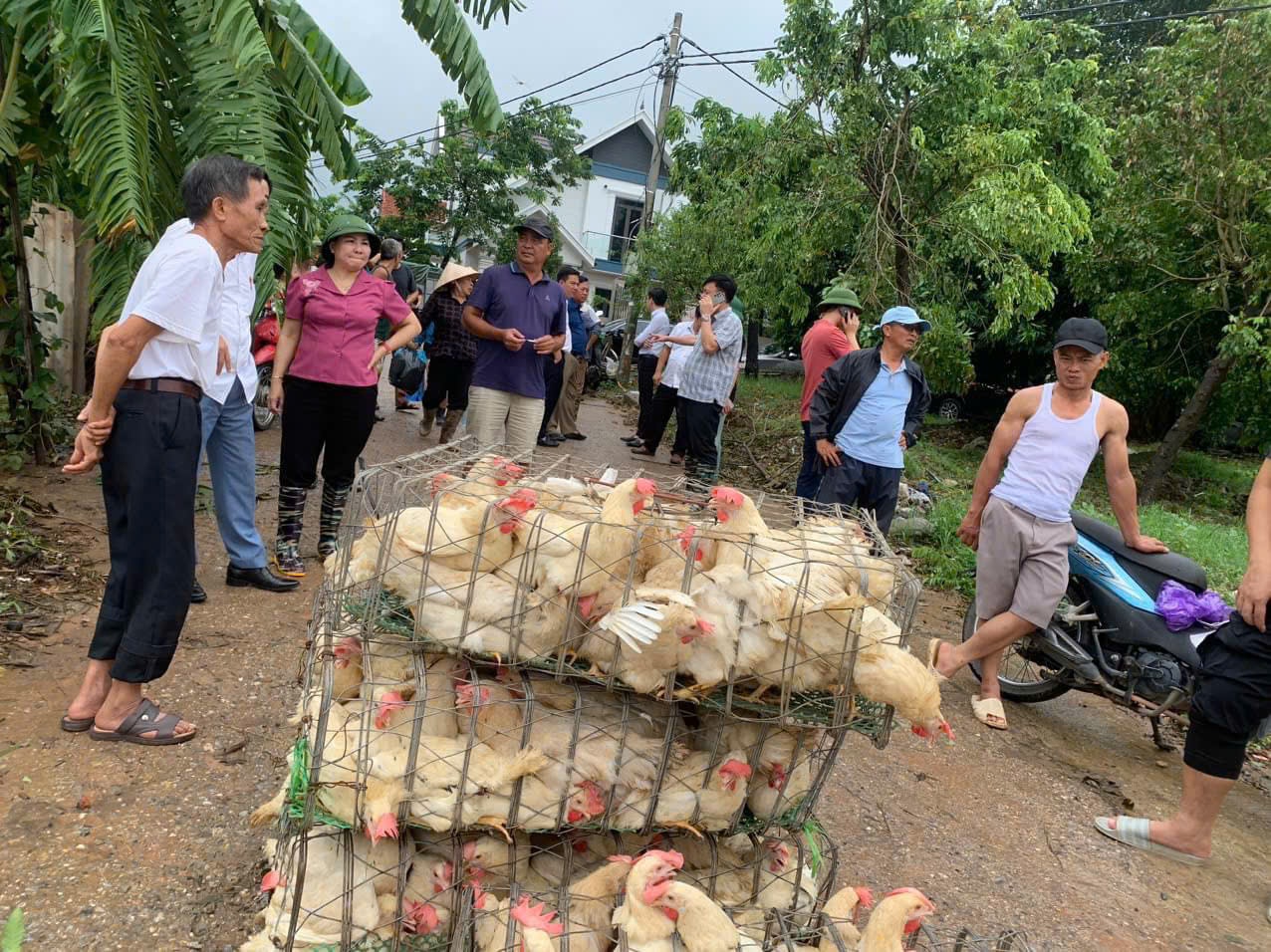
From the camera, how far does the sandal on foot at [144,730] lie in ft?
10.7

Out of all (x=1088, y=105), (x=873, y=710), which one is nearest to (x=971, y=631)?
(x=873, y=710)

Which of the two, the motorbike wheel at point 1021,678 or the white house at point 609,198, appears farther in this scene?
the white house at point 609,198

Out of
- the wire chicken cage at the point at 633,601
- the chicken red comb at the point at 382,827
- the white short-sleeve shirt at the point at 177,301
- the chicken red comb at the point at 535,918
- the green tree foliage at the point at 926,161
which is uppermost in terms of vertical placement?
the green tree foliage at the point at 926,161

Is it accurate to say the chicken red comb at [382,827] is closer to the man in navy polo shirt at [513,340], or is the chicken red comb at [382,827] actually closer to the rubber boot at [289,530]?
the rubber boot at [289,530]

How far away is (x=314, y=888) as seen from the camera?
2.25 m

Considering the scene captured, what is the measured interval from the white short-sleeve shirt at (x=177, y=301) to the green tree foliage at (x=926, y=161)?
7351mm

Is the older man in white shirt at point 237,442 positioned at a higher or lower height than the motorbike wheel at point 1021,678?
higher

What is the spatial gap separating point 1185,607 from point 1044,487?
0.97m

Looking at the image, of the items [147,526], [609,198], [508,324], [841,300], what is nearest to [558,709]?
[147,526]

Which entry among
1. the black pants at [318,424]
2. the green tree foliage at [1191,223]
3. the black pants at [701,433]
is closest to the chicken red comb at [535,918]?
the black pants at [318,424]

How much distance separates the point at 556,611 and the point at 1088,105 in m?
12.4

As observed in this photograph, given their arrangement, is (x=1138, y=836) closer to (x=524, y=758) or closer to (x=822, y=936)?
(x=822, y=936)

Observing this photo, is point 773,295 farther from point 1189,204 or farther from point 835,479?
point 835,479

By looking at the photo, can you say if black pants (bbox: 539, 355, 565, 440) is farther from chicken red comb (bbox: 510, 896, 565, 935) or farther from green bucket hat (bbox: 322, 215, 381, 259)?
chicken red comb (bbox: 510, 896, 565, 935)
